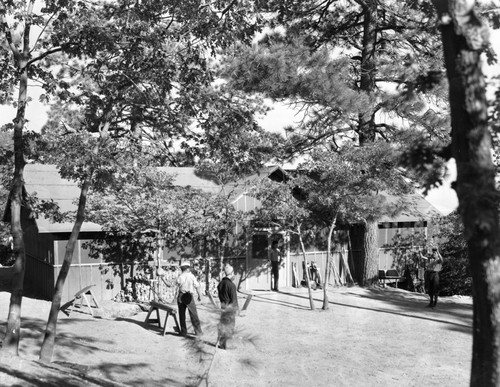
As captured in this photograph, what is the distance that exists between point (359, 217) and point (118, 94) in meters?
9.16

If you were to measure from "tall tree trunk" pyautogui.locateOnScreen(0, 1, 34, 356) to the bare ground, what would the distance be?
0.72 metres

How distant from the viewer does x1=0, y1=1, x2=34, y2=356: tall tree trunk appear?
937 cm

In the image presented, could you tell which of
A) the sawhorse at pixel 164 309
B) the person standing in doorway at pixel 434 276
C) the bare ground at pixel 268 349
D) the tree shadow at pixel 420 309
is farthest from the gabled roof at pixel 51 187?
the person standing in doorway at pixel 434 276

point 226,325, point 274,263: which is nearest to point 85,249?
point 274,263

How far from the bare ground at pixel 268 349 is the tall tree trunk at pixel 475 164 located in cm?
336

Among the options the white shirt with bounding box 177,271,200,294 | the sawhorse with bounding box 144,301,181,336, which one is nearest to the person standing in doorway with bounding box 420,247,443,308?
the white shirt with bounding box 177,271,200,294

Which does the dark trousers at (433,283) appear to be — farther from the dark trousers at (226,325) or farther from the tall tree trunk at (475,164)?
the tall tree trunk at (475,164)

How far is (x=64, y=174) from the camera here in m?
9.41

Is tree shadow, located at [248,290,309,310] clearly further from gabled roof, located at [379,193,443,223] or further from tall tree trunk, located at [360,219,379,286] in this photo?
gabled roof, located at [379,193,443,223]

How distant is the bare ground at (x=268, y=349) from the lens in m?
8.74

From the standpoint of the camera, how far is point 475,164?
4.45 metres

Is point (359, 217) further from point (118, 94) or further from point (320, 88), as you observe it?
point (118, 94)

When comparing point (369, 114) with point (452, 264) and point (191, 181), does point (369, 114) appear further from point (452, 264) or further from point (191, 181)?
point (452, 264)

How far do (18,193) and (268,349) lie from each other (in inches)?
221
